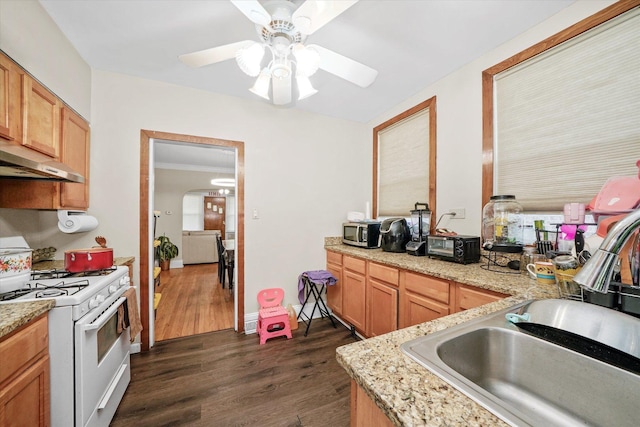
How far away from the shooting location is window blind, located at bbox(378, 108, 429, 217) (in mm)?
2438

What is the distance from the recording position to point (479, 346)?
0.72 m

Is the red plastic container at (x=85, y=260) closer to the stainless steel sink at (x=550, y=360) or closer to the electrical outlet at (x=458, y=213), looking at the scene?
the stainless steel sink at (x=550, y=360)

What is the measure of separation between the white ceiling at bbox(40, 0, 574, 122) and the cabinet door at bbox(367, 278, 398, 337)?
1.88 m

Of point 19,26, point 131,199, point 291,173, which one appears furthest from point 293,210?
point 19,26

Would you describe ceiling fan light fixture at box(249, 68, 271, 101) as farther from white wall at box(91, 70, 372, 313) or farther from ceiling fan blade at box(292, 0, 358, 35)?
white wall at box(91, 70, 372, 313)

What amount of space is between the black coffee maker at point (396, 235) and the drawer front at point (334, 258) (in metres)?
0.58

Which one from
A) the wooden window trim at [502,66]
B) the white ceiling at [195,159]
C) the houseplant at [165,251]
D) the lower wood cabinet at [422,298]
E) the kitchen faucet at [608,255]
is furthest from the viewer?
the houseplant at [165,251]

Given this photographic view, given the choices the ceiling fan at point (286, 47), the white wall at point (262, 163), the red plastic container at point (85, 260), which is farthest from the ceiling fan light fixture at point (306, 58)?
the red plastic container at point (85, 260)

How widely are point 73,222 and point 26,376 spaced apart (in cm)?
124

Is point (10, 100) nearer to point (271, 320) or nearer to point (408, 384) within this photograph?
point (408, 384)

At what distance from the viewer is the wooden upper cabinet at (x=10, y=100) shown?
1201 millimetres

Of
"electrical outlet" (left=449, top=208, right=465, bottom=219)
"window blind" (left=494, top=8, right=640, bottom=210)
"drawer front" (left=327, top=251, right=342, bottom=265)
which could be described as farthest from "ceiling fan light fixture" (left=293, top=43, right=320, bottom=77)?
"drawer front" (left=327, top=251, right=342, bottom=265)

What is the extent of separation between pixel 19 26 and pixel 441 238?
2908mm

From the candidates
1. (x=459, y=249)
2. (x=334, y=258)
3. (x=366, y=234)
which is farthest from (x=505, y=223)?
(x=334, y=258)
